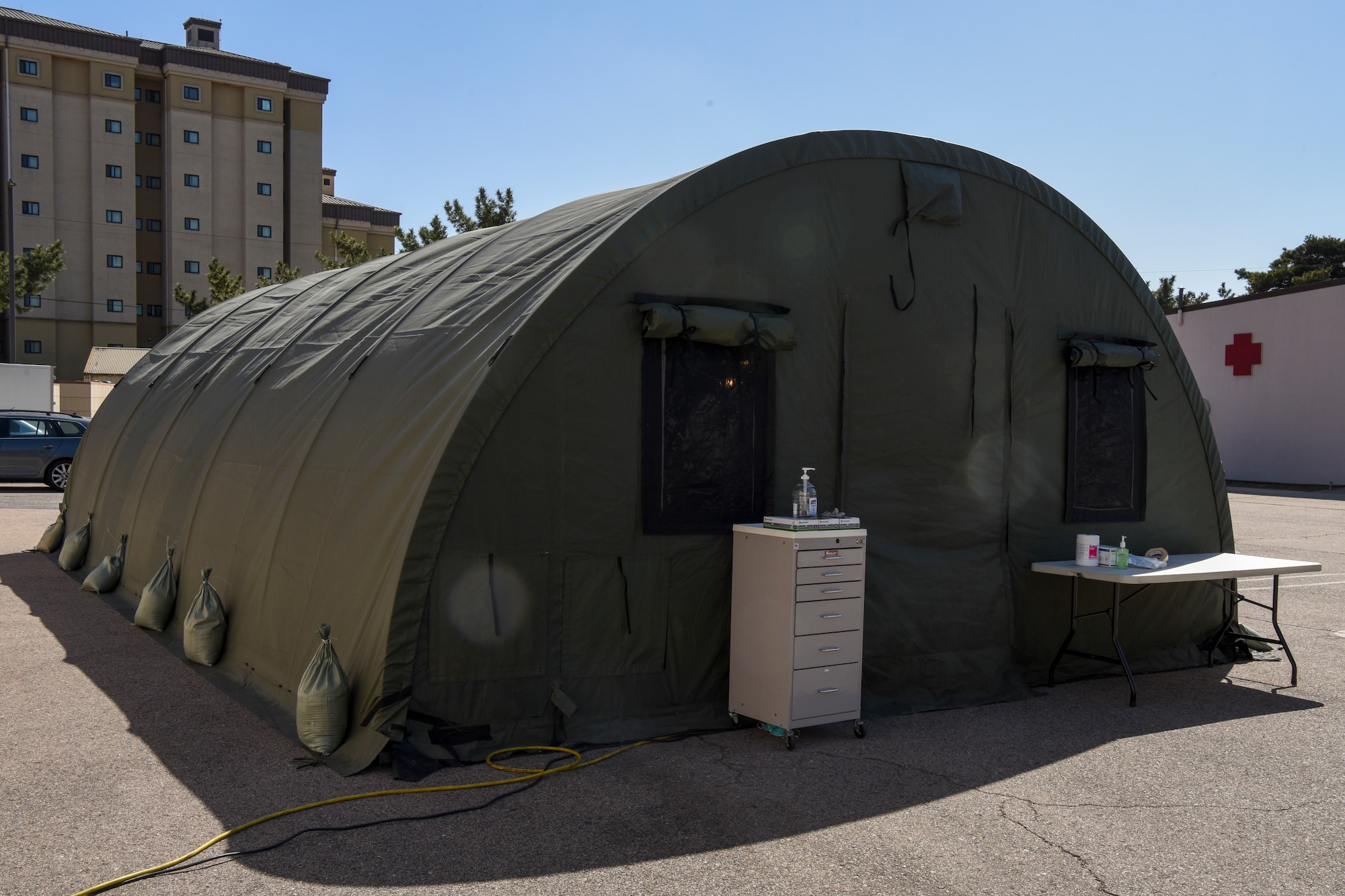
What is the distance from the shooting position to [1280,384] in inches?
1131

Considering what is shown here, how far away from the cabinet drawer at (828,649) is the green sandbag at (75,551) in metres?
8.34

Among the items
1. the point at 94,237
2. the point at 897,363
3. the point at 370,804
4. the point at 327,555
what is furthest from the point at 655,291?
the point at 94,237

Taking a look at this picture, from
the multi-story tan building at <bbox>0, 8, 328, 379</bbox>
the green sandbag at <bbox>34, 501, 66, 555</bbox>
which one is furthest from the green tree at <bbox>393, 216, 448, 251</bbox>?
the multi-story tan building at <bbox>0, 8, 328, 379</bbox>

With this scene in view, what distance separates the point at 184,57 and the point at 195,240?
8.77m

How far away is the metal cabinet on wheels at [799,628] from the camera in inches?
214

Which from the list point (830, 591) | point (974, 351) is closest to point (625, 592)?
point (830, 591)

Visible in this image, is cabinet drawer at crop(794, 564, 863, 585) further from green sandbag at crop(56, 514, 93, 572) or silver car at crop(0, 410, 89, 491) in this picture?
silver car at crop(0, 410, 89, 491)

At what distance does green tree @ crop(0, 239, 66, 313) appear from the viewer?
121 feet

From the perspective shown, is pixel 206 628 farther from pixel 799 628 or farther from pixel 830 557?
pixel 830 557

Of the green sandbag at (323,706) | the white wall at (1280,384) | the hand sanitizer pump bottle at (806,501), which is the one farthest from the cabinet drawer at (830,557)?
the white wall at (1280,384)

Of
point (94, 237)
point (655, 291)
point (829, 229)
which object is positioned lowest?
point (655, 291)

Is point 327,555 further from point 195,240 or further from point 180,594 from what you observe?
point 195,240

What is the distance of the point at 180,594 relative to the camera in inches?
314

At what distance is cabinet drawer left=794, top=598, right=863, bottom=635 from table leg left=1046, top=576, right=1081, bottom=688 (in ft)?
6.69
